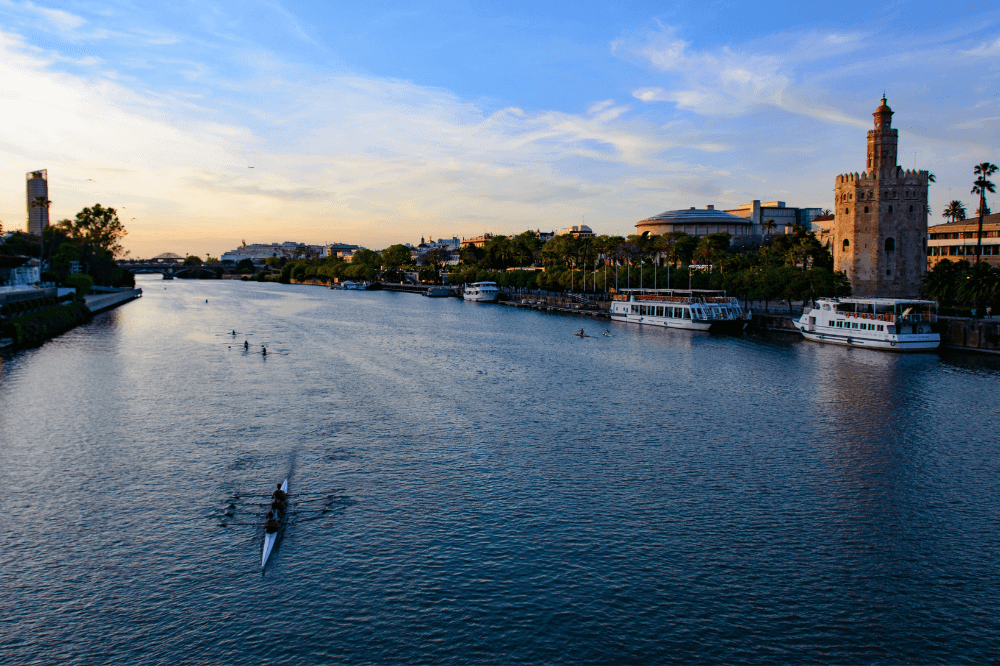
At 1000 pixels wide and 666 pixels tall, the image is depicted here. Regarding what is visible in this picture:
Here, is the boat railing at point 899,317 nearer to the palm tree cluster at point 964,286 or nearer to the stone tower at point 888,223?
the palm tree cluster at point 964,286

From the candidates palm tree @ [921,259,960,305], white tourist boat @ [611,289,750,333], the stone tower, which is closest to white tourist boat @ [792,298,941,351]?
palm tree @ [921,259,960,305]

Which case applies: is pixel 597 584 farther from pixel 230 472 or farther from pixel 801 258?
pixel 801 258

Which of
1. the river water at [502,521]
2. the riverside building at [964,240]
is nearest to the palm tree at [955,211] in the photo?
the riverside building at [964,240]

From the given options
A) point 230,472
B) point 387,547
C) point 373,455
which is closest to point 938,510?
point 387,547

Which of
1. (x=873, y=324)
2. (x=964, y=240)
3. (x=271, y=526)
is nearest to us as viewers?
(x=271, y=526)

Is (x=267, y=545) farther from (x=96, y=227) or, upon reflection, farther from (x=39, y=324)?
(x=96, y=227)

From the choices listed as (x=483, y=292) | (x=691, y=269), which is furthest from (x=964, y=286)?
(x=483, y=292)

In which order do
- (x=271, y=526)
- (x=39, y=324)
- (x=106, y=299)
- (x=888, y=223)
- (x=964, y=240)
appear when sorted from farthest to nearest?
(x=106, y=299) < (x=964, y=240) < (x=888, y=223) < (x=39, y=324) < (x=271, y=526)
